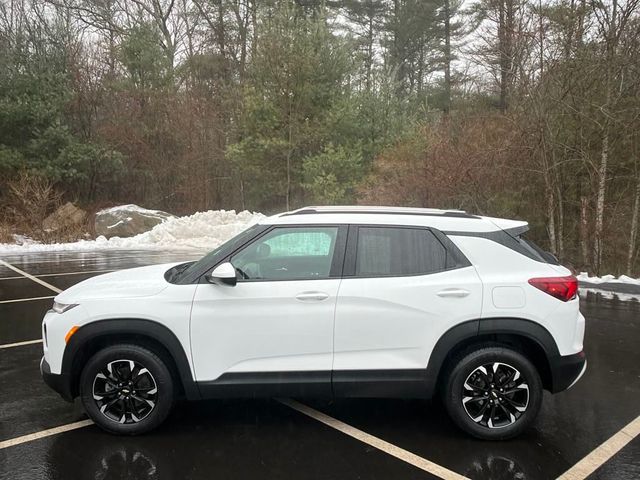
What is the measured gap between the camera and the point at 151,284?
3926 mm

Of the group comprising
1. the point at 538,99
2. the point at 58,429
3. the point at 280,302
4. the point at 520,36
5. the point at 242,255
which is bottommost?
the point at 58,429

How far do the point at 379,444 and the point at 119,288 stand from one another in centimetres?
220

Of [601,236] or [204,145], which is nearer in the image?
[601,236]

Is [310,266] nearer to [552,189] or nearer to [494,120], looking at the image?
[552,189]

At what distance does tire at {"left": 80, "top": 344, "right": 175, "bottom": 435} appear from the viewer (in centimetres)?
376

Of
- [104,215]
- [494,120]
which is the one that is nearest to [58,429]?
[494,120]

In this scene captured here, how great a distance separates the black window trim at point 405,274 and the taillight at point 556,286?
1.65ft

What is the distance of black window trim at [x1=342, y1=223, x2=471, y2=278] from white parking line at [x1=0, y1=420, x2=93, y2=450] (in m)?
2.33

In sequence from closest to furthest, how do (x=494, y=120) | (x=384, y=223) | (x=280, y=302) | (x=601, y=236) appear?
(x=280, y=302)
(x=384, y=223)
(x=601, y=236)
(x=494, y=120)

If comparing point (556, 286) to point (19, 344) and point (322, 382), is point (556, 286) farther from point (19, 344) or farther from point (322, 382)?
point (19, 344)

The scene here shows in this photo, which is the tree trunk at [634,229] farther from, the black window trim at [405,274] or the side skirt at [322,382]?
the side skirt at [322,382]

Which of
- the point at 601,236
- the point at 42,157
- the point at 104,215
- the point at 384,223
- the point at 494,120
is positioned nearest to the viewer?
the point at 384,223

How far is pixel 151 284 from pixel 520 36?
33.8 ft

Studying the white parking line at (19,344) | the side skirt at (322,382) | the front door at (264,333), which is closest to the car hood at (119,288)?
the front door at (264,333)
